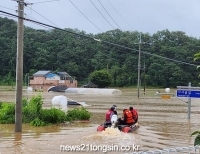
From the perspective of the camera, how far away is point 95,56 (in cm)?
9075

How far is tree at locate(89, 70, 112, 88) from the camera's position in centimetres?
7544

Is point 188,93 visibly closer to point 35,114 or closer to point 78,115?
point 78,115

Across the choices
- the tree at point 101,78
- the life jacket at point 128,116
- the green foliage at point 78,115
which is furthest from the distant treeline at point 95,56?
the life jacket at point 128,116

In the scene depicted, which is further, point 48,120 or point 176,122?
point 176,122

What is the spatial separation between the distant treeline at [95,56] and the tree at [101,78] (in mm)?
8585

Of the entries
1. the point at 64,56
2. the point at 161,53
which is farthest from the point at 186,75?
the point at 64,56

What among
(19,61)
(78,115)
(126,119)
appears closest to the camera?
(19,61)

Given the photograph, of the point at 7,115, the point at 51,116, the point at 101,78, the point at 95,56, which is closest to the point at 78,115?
the point at 51,116

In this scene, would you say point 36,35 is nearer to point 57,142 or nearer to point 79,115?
point 79,115

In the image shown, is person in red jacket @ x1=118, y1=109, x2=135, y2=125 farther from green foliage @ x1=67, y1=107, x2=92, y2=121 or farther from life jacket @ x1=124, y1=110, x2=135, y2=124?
green foliage @ x1=67, y1=107, x2=92, y2=121

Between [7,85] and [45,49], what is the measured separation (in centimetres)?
1249

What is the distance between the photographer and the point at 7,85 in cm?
9056

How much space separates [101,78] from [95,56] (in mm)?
14772

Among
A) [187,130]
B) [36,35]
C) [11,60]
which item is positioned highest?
[36,35]
